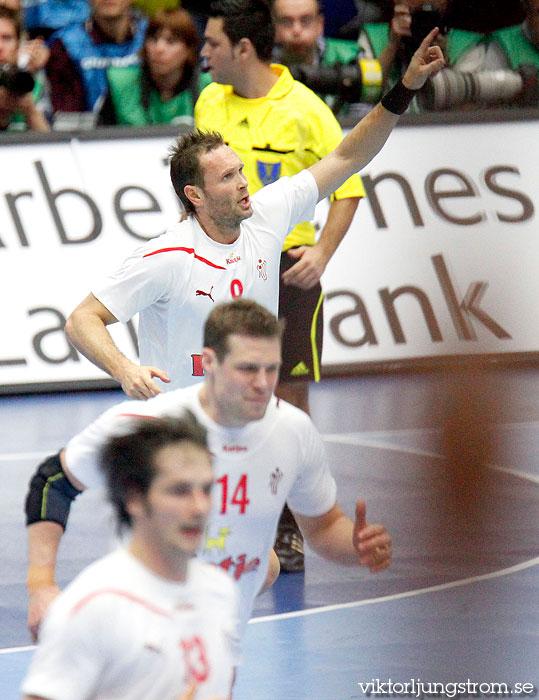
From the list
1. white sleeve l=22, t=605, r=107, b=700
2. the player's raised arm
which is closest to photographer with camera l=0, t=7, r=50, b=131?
the player's raised arm

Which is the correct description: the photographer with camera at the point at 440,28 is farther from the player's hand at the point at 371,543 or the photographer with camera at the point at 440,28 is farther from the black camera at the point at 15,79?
the black camera at the point at 15,79

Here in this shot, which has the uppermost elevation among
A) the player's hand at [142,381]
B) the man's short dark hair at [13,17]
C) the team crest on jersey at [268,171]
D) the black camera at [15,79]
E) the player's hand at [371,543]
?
the man's short dark hair at [13,17]

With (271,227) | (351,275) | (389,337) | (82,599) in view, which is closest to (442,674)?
(271,227)

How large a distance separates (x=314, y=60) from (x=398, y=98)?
15.0ft

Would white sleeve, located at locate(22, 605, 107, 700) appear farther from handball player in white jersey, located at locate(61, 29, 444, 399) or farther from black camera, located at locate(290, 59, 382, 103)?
black camera, located at locate(290, 59, 382, 103)

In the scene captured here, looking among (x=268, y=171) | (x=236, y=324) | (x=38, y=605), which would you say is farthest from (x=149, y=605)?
(x=268, y=171)

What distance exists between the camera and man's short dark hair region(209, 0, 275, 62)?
5.91m

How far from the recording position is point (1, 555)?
6367 mm

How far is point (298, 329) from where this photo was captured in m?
6.17

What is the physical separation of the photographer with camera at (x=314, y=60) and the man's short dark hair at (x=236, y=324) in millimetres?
5220

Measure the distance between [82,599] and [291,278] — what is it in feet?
11.8

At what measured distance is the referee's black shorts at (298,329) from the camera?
242 inches

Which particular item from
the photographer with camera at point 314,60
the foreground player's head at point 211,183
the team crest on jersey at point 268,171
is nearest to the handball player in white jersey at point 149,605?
the foreground player's head at point 211,183

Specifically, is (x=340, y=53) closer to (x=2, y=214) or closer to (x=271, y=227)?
(x=2, y=214)
